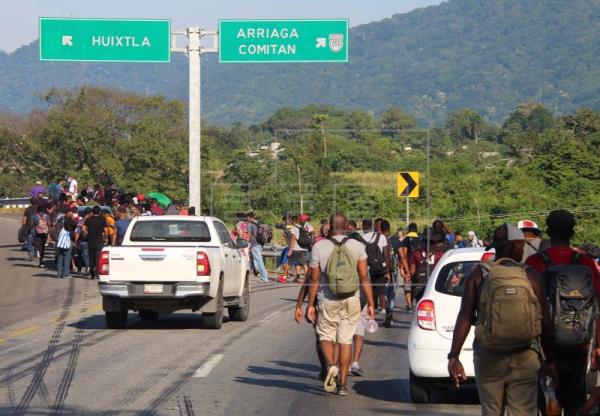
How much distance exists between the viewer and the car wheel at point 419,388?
39.1ft

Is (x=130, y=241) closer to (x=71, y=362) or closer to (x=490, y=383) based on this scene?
(x=71, y=362)

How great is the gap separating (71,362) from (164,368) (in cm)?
134

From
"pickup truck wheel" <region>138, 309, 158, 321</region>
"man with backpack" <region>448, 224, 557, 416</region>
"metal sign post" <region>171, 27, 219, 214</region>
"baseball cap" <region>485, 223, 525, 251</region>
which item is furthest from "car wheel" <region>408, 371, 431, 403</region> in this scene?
"metal sign post" <region>171, 27, 219, 214</region>

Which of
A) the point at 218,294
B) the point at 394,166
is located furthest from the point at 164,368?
the point at 394,166

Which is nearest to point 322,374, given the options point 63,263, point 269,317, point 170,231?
point 170,231

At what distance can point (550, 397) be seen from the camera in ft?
25.6

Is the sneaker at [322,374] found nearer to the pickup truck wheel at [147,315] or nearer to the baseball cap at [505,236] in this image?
the baseball cap at [505,236]

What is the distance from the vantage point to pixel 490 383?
7.66 m

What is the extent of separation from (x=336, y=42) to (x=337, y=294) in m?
22.9

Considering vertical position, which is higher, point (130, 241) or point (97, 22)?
point (97, 22)

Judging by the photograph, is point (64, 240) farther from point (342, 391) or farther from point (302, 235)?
point (342, 391)

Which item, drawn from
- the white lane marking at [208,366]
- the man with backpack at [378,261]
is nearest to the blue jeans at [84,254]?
the man with backpack at [378,261]

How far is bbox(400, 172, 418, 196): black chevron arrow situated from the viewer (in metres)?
32.8

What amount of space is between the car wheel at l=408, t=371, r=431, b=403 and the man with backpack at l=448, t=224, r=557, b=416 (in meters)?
4.11
